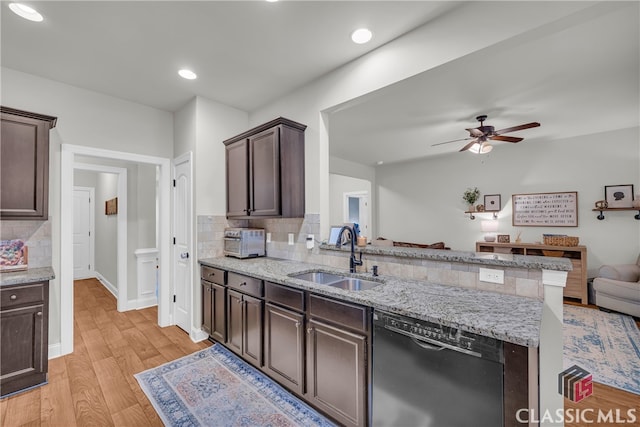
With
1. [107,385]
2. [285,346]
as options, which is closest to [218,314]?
[107,385]

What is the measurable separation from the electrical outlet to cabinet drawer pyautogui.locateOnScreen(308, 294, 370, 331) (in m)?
0.82

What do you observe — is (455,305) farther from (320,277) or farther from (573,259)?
(573,259)

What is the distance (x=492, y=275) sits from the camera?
176 centimetres

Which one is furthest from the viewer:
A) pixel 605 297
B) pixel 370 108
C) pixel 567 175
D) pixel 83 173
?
pixel 83 173

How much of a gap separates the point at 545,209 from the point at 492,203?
0.90m

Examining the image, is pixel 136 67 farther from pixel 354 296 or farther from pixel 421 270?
pixel 421 270

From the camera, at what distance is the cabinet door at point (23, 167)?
232 cm

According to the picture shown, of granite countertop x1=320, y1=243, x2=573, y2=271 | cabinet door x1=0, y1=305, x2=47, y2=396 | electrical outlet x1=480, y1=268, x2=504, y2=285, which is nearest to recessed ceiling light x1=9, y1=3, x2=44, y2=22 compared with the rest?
cabinet door x1=0, y1=305, x2=47, y2=396

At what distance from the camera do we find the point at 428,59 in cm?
204

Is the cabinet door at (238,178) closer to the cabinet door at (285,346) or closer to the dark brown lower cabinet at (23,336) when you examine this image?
the cabinet door at (285,346)

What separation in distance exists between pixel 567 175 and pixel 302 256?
5385 mm

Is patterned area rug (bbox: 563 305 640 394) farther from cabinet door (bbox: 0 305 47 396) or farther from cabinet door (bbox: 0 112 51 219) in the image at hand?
cabinet door (bbox: 0 112 51 219)

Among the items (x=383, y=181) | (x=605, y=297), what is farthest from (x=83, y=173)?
(x=605, y=297)

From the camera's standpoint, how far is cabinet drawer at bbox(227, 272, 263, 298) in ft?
7.85
